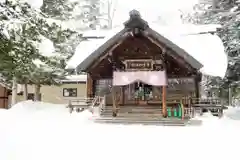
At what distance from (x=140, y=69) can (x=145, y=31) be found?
7.87ft

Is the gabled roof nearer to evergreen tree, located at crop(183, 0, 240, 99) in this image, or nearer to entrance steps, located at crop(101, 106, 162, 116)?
entrance steps, located at crop(101, 106, 162, 116)

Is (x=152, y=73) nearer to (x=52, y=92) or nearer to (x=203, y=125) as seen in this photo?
(x=203, y=125)

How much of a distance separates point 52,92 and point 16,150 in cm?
2931

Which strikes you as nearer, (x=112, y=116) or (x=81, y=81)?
(x=112, y=116)

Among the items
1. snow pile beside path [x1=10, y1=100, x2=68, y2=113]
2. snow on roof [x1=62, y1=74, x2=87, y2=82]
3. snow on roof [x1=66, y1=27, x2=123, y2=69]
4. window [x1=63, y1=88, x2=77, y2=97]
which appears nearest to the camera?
snow on roof [x1=66, y1=27, x2=123, y2=69]

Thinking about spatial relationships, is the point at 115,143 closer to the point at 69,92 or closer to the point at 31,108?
the point at 31,108

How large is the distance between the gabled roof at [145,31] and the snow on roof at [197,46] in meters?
1.46

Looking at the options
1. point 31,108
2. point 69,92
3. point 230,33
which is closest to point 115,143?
point 31,108

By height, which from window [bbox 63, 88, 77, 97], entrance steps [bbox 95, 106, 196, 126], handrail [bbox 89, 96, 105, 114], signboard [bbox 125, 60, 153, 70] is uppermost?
signboard [bbox 125, 60, 153, 70]

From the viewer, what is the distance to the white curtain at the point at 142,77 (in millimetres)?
19703

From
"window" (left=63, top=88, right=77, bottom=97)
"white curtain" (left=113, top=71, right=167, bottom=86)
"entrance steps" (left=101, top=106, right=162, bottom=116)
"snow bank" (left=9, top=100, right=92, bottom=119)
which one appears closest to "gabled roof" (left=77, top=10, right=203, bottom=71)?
"white curtain" (left=113, top=71, right=167, bottom=86)

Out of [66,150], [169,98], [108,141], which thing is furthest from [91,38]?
[66,150]

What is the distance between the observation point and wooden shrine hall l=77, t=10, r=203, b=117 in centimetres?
1925

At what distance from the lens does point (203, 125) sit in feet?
Result: 57.8
